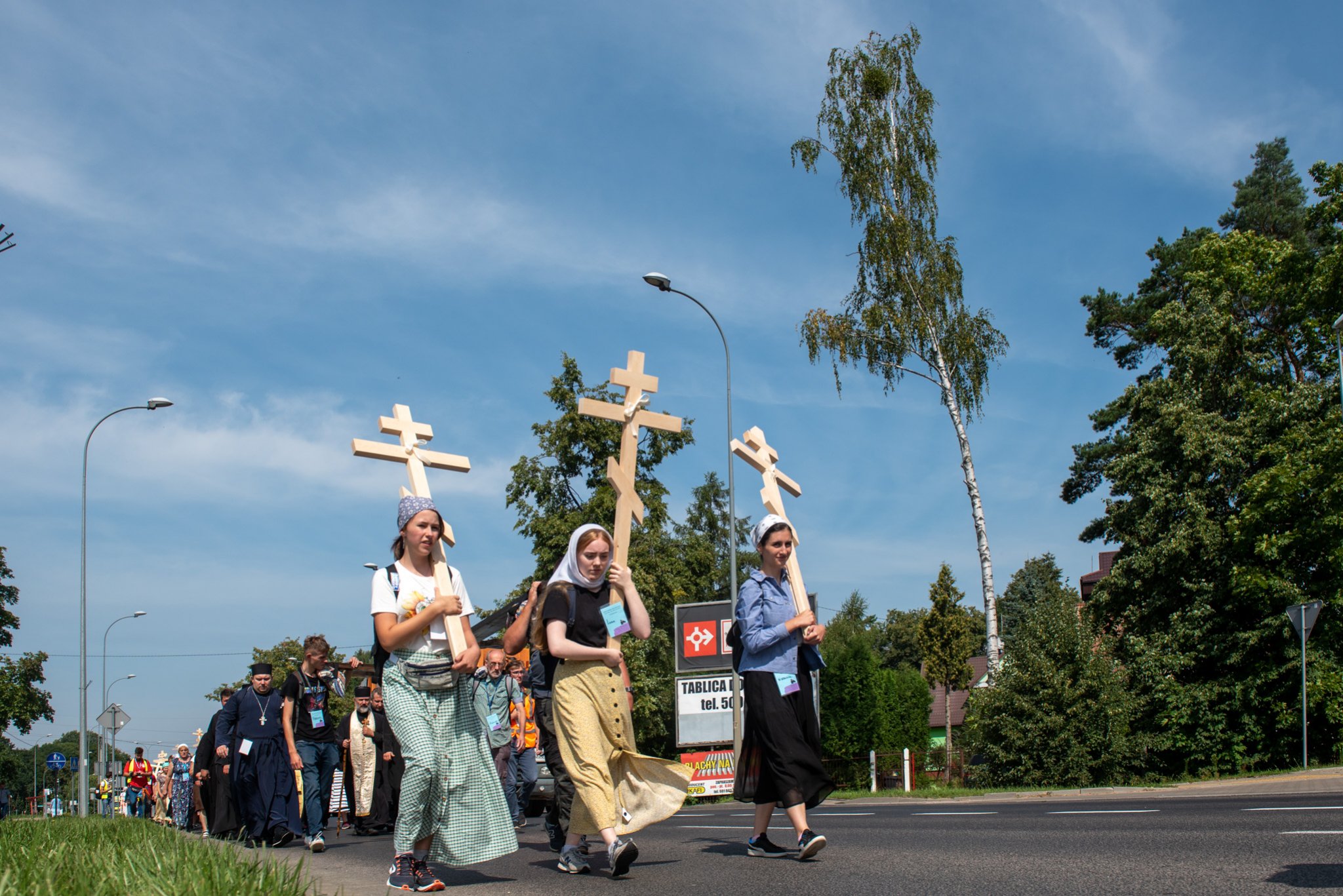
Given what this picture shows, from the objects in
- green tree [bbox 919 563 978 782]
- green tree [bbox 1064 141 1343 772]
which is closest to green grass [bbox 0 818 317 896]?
green tree [bbox 1064 141 1343 772]

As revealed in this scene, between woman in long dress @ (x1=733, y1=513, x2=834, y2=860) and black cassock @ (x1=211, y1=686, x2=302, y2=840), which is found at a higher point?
woman in long dress @ (x1=733, y1=513, x2=834, y2=860)

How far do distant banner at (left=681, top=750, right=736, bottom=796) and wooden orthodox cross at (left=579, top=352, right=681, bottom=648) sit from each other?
2118cm

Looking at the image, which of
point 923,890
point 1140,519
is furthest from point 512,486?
point 923,890

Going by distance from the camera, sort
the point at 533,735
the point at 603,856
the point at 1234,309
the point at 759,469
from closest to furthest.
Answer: the point at 603,856, the point at 759,469, the point at 533,735, the point at 1234,309

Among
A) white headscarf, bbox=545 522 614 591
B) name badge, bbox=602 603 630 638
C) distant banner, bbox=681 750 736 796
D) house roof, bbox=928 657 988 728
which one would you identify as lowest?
house roof, bbox=928 657 988 728

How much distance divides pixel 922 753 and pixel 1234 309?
14956mm

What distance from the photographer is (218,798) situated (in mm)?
11438

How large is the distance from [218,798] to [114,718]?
26.5m

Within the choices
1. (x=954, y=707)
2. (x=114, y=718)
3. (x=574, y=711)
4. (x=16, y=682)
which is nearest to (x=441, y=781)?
(x=574, y=711)

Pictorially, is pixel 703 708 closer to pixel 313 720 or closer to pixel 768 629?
pixel 313 720

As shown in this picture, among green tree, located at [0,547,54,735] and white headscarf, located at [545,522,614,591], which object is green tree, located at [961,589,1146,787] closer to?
white headscarf, located at [545,522,614,591]

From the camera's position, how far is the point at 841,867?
612 centimetres

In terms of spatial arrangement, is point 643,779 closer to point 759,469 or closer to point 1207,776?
point 759,469

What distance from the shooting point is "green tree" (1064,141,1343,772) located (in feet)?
77.5
